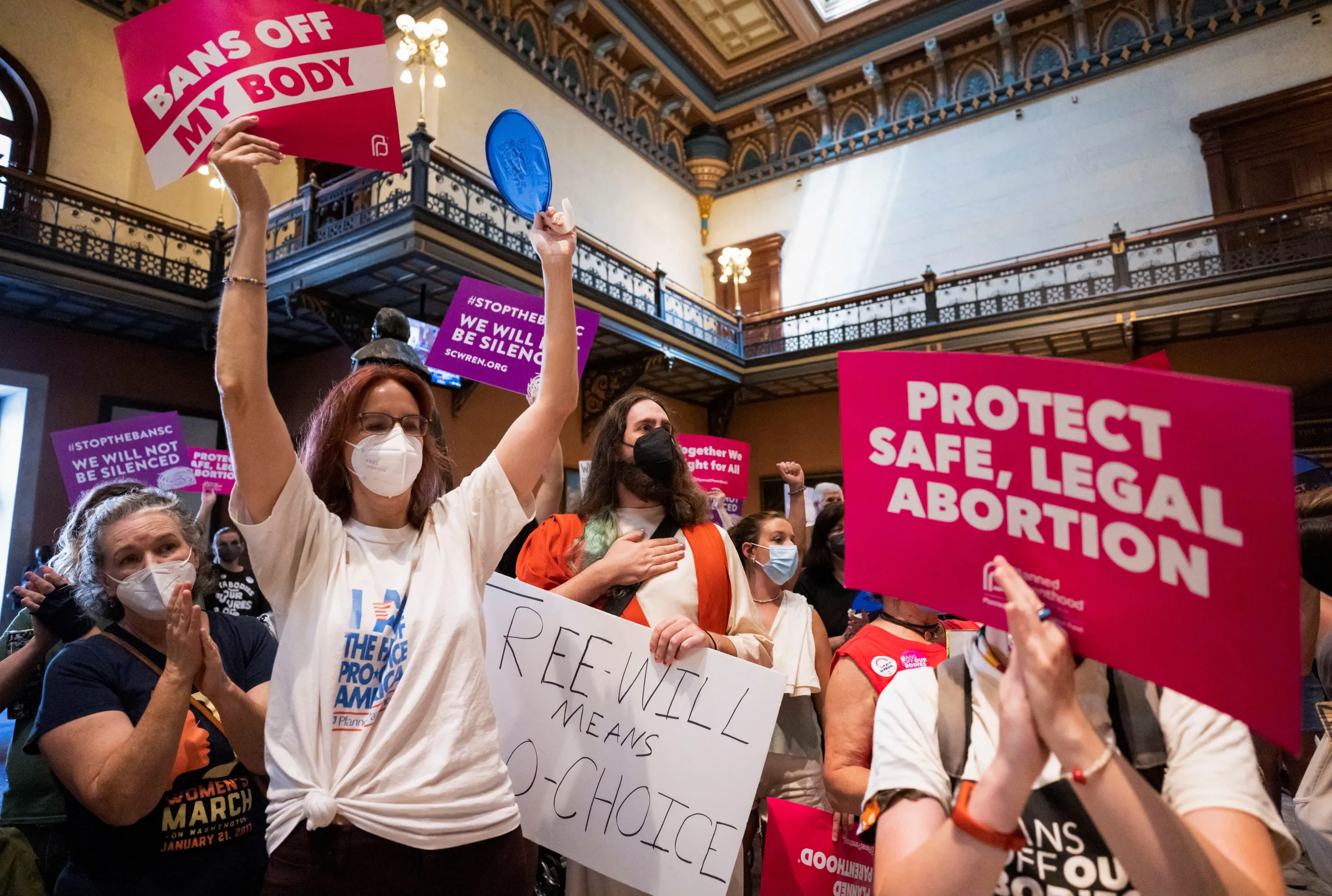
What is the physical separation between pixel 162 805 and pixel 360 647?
0.68 metres

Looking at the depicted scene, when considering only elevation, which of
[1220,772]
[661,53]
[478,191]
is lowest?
[1220,772]

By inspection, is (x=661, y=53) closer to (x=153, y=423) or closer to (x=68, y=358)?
(x=68, y=358)

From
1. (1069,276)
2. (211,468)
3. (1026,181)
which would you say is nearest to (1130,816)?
(211,468)

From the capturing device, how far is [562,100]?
11766 mm

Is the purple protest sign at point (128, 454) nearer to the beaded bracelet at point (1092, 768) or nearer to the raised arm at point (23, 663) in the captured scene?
the raised arm at point (23, 663)

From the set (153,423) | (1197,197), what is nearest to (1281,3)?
(1197,197)

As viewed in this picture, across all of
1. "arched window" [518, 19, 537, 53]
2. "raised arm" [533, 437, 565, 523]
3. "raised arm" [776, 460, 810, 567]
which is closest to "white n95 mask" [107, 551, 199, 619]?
"raised arm" [533, 437, 565, 523]

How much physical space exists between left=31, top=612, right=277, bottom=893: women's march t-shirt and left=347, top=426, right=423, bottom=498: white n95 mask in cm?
62

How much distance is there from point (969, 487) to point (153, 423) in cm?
494

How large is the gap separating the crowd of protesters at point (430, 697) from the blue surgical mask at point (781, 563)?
0.85 meters

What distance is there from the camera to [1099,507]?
0.85 meters

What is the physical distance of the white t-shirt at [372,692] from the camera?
113 centimetres

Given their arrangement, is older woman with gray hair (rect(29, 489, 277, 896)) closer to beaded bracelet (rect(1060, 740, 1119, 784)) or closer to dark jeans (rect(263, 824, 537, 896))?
dark jeans (rect(263, 824, 537, 896))

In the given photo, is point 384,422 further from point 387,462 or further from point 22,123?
point 22,123
